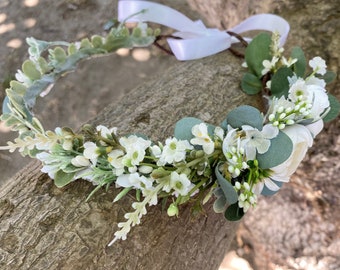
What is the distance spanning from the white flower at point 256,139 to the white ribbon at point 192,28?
1.09 feet

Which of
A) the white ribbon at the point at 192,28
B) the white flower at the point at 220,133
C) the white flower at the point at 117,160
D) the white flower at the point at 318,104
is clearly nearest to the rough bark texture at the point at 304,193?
the white ribbon at the point at 192,28

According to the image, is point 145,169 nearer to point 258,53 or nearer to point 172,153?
point 172,153

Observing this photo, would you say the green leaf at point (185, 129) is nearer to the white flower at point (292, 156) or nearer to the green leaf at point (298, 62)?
the white flower at point (292, 156)

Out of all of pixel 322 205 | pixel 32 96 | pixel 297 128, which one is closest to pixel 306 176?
pixel 322 205

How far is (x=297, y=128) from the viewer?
75 centimetres

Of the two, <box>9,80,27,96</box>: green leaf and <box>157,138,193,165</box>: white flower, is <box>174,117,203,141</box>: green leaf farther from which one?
<box>9,80,27,96</box>: green leaf

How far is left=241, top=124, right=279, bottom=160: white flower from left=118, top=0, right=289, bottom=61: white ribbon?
33cm

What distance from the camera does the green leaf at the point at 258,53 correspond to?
37.1 inches

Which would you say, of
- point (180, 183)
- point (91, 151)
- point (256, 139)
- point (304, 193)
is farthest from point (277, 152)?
point (304, 193)

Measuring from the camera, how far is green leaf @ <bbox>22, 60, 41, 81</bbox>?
90 centimetres

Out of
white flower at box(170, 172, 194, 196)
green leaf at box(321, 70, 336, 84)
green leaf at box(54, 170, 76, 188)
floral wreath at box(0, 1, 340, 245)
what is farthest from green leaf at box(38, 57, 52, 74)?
green leaf at box(321, 70, 336, 84)

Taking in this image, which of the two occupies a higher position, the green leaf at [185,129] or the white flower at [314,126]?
the green leaf at [185,129]

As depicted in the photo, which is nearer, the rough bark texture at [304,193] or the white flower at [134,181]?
the white flower at [134,181]

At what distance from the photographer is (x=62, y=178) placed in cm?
72
